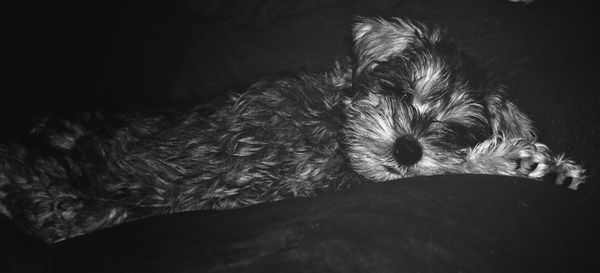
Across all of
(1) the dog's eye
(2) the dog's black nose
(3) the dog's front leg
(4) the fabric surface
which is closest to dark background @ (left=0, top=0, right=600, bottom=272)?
(4) the fabric surface

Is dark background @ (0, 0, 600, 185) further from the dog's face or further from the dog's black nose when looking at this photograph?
the dog's black nose

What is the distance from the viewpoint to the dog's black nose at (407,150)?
102 inches

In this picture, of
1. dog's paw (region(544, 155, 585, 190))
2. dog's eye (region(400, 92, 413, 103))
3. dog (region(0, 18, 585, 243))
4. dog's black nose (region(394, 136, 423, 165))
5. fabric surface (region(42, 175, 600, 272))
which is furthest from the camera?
dog's eye (region(400, 92, 413, 103))

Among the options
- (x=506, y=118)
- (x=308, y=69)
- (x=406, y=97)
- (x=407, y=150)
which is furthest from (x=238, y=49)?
(x=506, y=118)

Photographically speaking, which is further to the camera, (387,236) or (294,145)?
(294,145)

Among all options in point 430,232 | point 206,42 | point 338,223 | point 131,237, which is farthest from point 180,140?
point 430,232

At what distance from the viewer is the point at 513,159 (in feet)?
9.00

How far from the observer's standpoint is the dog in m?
2.69

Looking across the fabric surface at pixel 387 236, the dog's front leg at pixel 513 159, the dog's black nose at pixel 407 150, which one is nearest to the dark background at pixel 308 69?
the fabric surface at pixel 387 236

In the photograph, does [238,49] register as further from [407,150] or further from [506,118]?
[506,118]

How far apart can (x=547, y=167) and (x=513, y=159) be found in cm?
20

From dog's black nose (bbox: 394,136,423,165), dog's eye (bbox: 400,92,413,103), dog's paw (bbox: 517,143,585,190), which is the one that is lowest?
dog's paw (bbox: 517,143,585,190)

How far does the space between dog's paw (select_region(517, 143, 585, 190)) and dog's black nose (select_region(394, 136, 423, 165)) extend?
729 mm

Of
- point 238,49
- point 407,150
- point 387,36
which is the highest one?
point 387,36
